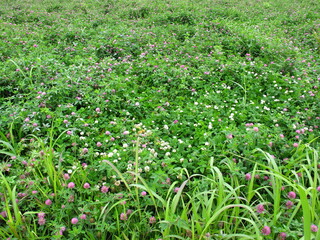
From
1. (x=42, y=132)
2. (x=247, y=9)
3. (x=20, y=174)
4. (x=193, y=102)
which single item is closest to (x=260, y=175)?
(x=193, y=102)

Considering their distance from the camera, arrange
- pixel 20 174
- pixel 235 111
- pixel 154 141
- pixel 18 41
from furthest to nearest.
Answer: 1. pixel 18 41
2. pixel 235 111
3. pixel 154 141
4. pixel 20 174

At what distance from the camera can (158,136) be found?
2789 mm

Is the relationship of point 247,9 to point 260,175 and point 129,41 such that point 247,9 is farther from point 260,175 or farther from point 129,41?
point 260,175

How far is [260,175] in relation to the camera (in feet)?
7.47

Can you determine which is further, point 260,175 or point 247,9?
point 247,9

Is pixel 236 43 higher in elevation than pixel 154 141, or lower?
higher

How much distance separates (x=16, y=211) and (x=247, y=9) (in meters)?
10.1

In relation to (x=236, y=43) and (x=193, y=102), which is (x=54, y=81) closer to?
(x=193, y=102)

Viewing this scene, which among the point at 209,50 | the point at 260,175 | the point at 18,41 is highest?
the point at 18,41

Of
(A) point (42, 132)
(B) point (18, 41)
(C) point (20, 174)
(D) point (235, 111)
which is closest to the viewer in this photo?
(C) point (20, 174)

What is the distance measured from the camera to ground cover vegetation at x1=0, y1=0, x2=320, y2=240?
1.87 m

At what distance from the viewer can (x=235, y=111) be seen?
10.7 feet

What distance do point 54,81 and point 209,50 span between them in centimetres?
336

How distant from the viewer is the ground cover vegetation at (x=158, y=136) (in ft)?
6.14
